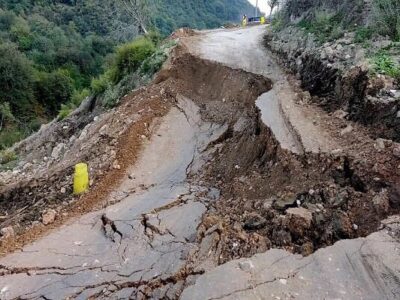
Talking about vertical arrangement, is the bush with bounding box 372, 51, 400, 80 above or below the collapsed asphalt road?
above

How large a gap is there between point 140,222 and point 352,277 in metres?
2.90

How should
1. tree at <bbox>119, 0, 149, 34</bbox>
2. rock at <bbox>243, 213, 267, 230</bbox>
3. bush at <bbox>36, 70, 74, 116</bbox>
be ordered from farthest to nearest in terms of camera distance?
bush at <bbox>36, 70, 74, 116</bbox> < tree at <bbox>119, 0, 149, 34</bbox> < rock at <bbox>243, 213, 267, 230</bbox>

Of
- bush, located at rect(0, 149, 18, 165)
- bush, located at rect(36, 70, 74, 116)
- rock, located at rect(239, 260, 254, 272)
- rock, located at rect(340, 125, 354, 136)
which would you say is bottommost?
bush, located at rect(36, 70, 74, 116)

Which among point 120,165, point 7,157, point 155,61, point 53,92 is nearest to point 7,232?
point 120,165

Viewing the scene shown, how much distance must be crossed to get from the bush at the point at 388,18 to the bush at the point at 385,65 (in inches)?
31.9

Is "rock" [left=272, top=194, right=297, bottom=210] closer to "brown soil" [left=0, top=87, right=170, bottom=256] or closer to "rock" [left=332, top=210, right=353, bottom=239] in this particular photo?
"rock" [left=332, top=210, right=353, bottom=239]

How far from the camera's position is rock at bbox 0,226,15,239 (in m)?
5.78

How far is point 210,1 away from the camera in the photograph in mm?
72438

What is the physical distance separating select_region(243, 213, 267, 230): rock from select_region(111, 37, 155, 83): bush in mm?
7609

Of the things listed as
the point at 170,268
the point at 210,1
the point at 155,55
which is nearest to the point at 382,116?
the point at 170,268

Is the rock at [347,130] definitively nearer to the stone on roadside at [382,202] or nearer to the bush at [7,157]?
the stone on roadside at [382,202]

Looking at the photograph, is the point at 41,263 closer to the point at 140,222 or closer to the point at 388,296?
the point at 140,222

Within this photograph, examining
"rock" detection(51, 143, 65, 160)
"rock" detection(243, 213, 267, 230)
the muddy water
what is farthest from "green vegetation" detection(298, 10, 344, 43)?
"rock" detection(51, 143, 65, 160)

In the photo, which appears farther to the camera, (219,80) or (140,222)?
(219,80)
